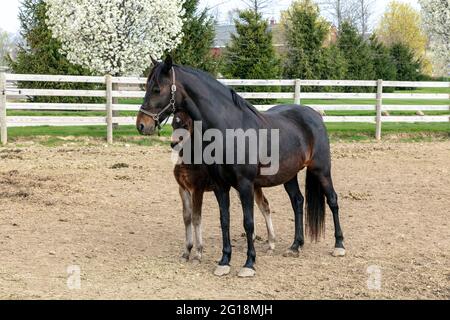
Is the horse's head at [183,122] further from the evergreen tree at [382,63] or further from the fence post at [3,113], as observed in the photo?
the evergreen tree at [382,63]

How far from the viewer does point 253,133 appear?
5.00 meters

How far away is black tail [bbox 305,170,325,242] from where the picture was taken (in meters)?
5.83

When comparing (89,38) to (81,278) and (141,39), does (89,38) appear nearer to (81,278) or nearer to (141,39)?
(141,39)

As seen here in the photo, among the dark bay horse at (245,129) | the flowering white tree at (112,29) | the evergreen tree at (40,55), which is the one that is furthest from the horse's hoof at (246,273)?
the evergreen tree at (40,55)

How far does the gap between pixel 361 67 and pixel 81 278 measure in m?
29.0

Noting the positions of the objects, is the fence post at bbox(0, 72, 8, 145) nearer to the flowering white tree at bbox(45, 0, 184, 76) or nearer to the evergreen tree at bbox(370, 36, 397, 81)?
the flowering white tree at bbox(45, 0, 184, 76)

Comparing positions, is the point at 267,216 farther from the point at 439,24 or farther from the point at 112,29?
the point at 439,24

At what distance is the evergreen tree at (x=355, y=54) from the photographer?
31.4 m

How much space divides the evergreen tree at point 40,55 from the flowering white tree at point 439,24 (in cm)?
1875

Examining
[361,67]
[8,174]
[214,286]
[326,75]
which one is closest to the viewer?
[214,286]

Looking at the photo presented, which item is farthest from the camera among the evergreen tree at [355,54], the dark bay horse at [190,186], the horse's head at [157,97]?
the evergreen tree at [355,54]

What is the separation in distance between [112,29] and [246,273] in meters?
12.7

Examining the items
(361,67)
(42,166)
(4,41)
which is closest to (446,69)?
(361,67)

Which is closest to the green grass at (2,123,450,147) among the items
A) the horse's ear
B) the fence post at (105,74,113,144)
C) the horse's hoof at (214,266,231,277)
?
the fence post at (105,74,113,144)
